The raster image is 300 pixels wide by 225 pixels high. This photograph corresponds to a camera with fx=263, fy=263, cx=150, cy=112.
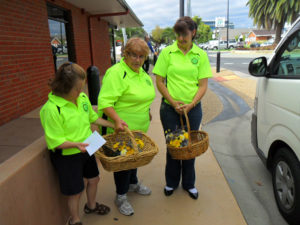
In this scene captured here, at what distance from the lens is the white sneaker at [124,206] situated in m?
2.66

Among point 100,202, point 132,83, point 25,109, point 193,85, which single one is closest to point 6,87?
point 25,109

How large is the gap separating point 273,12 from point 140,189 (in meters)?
39.4

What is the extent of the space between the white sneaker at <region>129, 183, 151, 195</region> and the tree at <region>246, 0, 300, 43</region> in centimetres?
3602

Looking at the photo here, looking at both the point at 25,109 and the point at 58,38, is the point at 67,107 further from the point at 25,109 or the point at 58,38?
the point at 58,38

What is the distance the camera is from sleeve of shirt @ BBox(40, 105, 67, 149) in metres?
1.91

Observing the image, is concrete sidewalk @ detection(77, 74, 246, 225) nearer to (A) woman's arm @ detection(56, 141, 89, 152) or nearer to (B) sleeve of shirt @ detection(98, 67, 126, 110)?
(A) woman's arm @ detection(56, 141, 89, 152)

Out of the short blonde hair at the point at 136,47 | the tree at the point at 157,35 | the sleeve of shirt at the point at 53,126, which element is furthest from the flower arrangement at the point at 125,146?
the tree at the point at 157,35

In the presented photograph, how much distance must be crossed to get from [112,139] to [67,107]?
62 centimetres

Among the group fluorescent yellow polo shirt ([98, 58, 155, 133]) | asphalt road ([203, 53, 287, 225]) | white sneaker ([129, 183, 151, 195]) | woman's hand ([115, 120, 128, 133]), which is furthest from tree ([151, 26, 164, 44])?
woman's hand ([115, 120, 128, 133])

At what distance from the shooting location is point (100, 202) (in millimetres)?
2914

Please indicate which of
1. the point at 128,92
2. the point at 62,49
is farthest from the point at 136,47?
the point at 62,49

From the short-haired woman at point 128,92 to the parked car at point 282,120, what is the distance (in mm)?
1275

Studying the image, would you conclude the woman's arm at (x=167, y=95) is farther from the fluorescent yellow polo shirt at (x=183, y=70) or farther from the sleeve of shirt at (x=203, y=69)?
the sleeve of shirt at (x=203, y=69)

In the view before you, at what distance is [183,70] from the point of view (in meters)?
2.59
